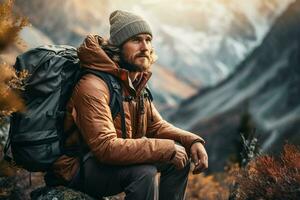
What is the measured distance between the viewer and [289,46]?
6962cm

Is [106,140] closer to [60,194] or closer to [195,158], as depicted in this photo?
[60,194]

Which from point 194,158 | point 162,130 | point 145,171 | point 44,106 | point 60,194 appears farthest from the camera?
point 162,130

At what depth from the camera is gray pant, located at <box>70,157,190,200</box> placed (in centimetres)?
444

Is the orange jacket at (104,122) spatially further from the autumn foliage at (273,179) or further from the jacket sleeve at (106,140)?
the autumn foliage at (273,179)

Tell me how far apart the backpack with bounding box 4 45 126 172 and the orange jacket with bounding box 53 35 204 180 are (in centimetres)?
6

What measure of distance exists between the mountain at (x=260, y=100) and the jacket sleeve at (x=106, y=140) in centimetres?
3163

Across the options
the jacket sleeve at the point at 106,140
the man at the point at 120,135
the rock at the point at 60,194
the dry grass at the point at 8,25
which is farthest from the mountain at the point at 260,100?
the jacket sleeve at the point at 106,140

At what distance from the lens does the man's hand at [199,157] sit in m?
4.99

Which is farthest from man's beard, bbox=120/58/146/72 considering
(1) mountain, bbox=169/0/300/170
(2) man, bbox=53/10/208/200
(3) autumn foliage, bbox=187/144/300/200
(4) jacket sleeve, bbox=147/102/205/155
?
(1) mountain, bbox=169/0/300/170

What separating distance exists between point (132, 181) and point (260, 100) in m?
57.0

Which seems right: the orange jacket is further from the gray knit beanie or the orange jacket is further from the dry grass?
the dry grass

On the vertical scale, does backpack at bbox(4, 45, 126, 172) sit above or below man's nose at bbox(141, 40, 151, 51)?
below

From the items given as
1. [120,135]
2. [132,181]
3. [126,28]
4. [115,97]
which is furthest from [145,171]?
[126,28]

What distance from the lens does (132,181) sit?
4.50 m
